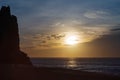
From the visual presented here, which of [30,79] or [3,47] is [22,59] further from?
[30,79]

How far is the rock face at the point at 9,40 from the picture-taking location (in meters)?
72.9

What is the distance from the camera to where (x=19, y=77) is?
34.7m

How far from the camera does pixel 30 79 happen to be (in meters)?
33.9

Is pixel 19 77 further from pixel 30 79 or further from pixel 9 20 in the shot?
pixel 9 20

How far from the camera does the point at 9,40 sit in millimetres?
77938

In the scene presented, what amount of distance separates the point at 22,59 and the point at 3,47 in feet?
21.3

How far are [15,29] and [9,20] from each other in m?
3.22

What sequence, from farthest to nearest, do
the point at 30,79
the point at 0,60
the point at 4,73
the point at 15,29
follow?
the point at 15,29 → the point at 0,60 → the point at 4,73 → the point at 30,79

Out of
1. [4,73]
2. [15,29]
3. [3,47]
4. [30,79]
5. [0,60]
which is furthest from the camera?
[15,29]

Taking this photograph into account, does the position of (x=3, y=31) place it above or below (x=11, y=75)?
above

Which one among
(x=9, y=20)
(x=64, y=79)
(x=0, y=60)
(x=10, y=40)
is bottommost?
(x=64, y=79)

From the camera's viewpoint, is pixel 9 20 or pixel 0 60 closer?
pixel 0 60

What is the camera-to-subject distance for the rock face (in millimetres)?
72938

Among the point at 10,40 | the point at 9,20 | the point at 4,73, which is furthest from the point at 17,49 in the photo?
the point at 4,73
